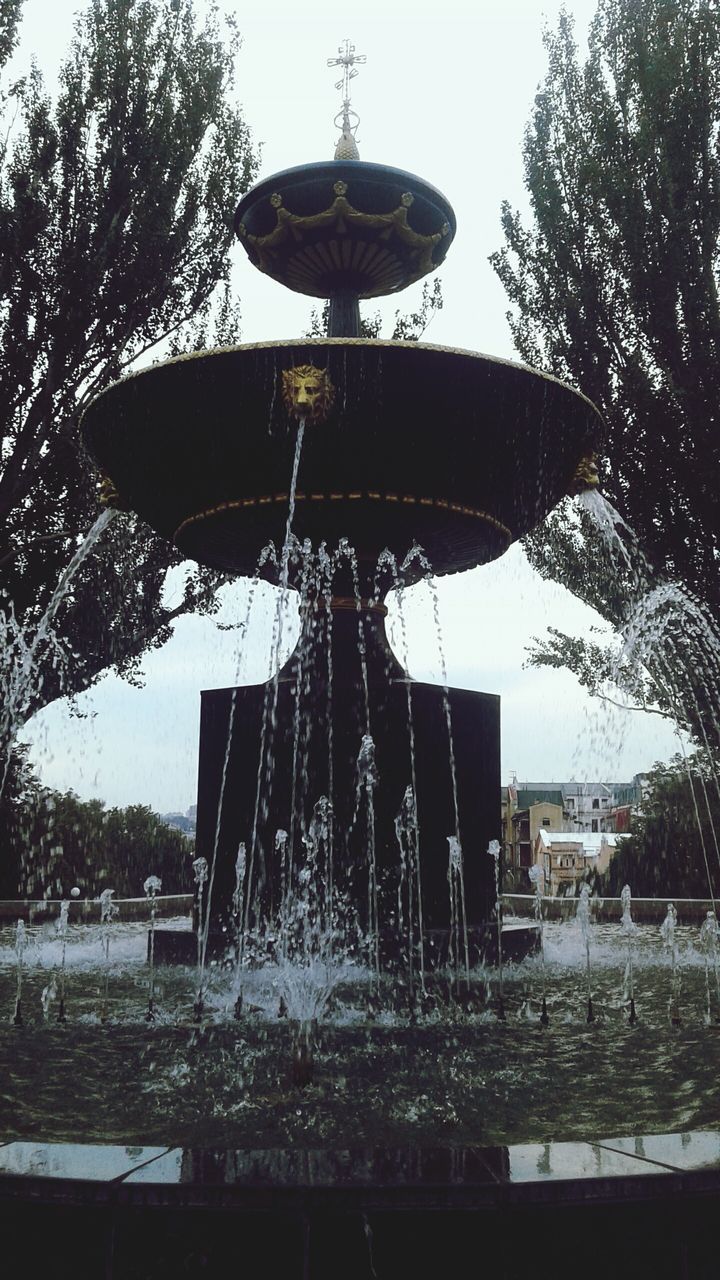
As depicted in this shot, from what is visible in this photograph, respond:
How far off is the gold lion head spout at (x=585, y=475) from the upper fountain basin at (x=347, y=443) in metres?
0.04

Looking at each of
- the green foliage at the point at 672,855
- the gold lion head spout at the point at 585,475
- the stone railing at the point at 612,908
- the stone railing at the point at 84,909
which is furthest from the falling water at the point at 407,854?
the green foliage at the point at 672,855

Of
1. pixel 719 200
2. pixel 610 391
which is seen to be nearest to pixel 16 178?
pixel 610 391

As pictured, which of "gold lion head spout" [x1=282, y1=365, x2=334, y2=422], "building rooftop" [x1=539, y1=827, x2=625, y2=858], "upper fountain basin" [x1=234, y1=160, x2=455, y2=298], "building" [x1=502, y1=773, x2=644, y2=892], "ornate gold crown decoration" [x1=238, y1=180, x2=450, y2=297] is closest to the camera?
"gold lion head spout" [x1=282, y1=365, x2=334, y2=422]

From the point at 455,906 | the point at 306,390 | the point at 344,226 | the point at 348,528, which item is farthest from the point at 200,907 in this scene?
the point at 344,226

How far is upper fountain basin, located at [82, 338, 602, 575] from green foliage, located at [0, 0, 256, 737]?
23.7 feet

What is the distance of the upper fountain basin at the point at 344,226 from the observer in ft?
20.9

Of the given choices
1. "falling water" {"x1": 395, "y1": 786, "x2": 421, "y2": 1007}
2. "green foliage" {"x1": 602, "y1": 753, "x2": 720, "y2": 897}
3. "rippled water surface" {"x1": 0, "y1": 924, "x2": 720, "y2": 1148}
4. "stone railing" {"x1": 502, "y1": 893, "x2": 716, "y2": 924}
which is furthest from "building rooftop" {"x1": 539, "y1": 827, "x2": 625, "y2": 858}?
"rippled water surface" {"x1": 0, "y1": 924, "x2": 720, "y2": 1148}

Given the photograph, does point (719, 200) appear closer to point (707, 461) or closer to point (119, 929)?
point (707, 461)

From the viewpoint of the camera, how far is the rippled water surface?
292cm

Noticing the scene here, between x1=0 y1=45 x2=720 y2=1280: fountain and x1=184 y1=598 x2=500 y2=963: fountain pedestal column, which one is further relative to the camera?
x1=184 y1=598 x2=500 y2=963: fountain pedestal column

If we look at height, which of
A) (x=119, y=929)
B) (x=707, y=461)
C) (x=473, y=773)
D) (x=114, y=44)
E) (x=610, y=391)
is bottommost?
(x=119, y=929)

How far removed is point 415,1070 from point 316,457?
332cm

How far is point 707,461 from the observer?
484 inches

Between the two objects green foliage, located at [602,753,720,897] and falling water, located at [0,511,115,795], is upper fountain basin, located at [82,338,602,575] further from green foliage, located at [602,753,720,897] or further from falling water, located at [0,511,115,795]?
green foliage, located at [602,753,720,897]
